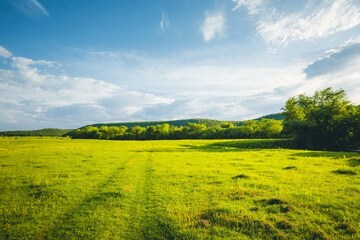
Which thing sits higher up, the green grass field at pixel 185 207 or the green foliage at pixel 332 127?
the green foliage at pixel 332 127

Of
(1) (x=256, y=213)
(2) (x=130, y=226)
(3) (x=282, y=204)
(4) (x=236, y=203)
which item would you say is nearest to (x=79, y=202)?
(2) (x=130, y=226)

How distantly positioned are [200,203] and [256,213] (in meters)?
3.36

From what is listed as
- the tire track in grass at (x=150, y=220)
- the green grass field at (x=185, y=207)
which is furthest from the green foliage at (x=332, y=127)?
the tire track in grass at (x=150, y=220)

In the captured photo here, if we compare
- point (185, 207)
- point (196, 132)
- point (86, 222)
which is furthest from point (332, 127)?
point (196, 132)

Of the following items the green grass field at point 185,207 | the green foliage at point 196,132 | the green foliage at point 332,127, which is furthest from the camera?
the green foliage at point 196,132

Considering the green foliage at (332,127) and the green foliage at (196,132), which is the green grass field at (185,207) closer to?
the green foliage at (332,127)

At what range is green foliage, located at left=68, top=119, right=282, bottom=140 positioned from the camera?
106037mm

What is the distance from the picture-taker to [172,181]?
2058 centimetres

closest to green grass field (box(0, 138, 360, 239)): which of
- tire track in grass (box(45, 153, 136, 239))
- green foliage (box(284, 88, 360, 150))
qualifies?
tire track in grass (box(45, 153, 136, 239))

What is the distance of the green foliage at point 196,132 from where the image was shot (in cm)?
10604

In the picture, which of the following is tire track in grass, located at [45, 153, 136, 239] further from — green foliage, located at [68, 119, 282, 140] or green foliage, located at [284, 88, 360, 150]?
green foliage, located at [68, 119, 282, 140]

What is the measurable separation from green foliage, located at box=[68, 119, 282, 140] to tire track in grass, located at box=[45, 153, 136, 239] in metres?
94.7

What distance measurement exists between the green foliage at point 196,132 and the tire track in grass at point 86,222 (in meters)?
94.7

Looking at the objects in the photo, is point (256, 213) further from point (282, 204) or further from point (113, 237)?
point (113, 237)
